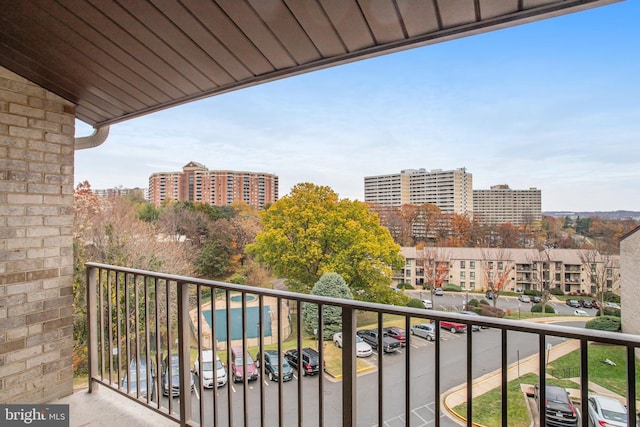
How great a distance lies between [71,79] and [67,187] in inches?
30.9

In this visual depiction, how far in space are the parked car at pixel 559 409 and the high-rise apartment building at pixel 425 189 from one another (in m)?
7.24

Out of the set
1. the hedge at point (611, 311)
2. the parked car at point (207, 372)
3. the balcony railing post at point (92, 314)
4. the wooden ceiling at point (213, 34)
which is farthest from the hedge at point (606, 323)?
the balcony railing post at point (92, 314)

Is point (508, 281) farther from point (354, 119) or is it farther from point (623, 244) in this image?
point (354, 119)

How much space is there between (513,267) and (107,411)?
7.82 meters

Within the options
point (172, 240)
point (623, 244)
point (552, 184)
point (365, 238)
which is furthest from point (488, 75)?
point (172, 240)

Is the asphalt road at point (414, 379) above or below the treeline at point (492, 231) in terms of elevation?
below

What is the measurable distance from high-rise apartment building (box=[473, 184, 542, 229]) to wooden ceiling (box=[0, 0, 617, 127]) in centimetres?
719

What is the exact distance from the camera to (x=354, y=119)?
1589 centimetres

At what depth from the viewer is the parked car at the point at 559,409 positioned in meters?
1.18

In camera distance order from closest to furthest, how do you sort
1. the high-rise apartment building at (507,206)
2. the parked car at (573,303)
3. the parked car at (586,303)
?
the parked car at (586,303) < the parked car at (573,303) < the high-rise apartment building at (507,206)

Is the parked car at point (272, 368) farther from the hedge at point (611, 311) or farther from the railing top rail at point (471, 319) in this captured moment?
the hedge at point (611, 311)

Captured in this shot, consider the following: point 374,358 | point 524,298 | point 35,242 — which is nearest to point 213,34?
point 374,358

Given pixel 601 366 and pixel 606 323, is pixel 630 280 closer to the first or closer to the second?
pixel 606 323

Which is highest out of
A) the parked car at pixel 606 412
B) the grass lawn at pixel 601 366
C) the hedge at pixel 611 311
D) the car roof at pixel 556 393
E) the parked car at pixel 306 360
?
the grass lawn at pixel 601 366
